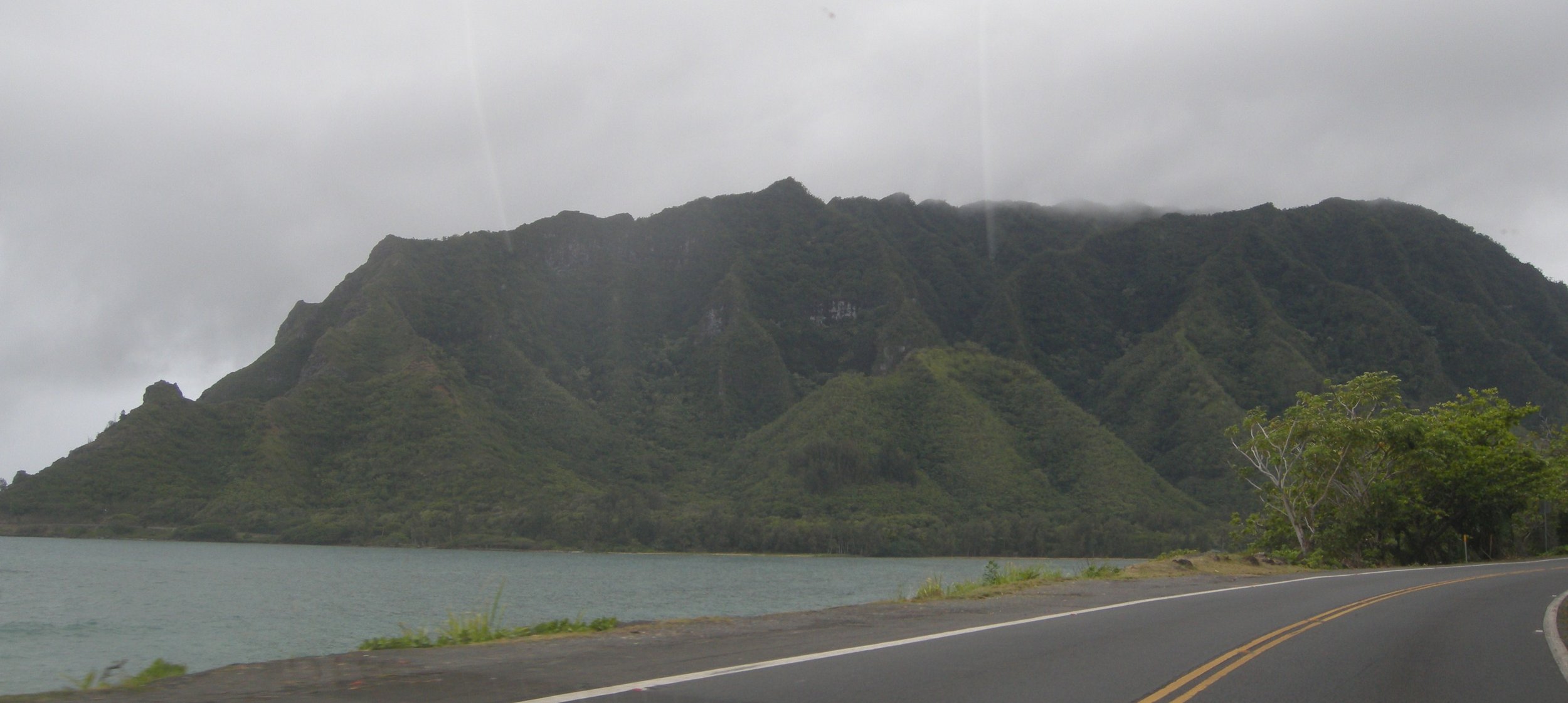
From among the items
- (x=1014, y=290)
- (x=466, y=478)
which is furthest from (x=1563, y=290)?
(x=466, y=478)

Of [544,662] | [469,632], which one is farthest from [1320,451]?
[544,662]

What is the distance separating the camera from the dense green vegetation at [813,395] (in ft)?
348

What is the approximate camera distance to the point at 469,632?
11.8m

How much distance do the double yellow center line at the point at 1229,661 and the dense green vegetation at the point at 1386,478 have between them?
83.4 feet

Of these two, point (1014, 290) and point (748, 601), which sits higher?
point (1014, 290)

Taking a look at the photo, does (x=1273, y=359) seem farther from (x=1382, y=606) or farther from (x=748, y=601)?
(x=1382, y=606)

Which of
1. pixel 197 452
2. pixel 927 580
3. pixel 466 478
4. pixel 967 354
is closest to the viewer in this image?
pixel 927 580

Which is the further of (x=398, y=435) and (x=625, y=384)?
(x=625, y=384)

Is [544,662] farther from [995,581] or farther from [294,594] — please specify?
[294,594]

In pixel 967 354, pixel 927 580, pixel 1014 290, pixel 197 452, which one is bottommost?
pixel 927 580

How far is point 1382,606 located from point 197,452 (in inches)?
4443

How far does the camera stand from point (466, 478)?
116 meters

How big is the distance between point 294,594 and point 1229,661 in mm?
45137

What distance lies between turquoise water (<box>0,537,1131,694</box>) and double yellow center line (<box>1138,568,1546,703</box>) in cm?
665
